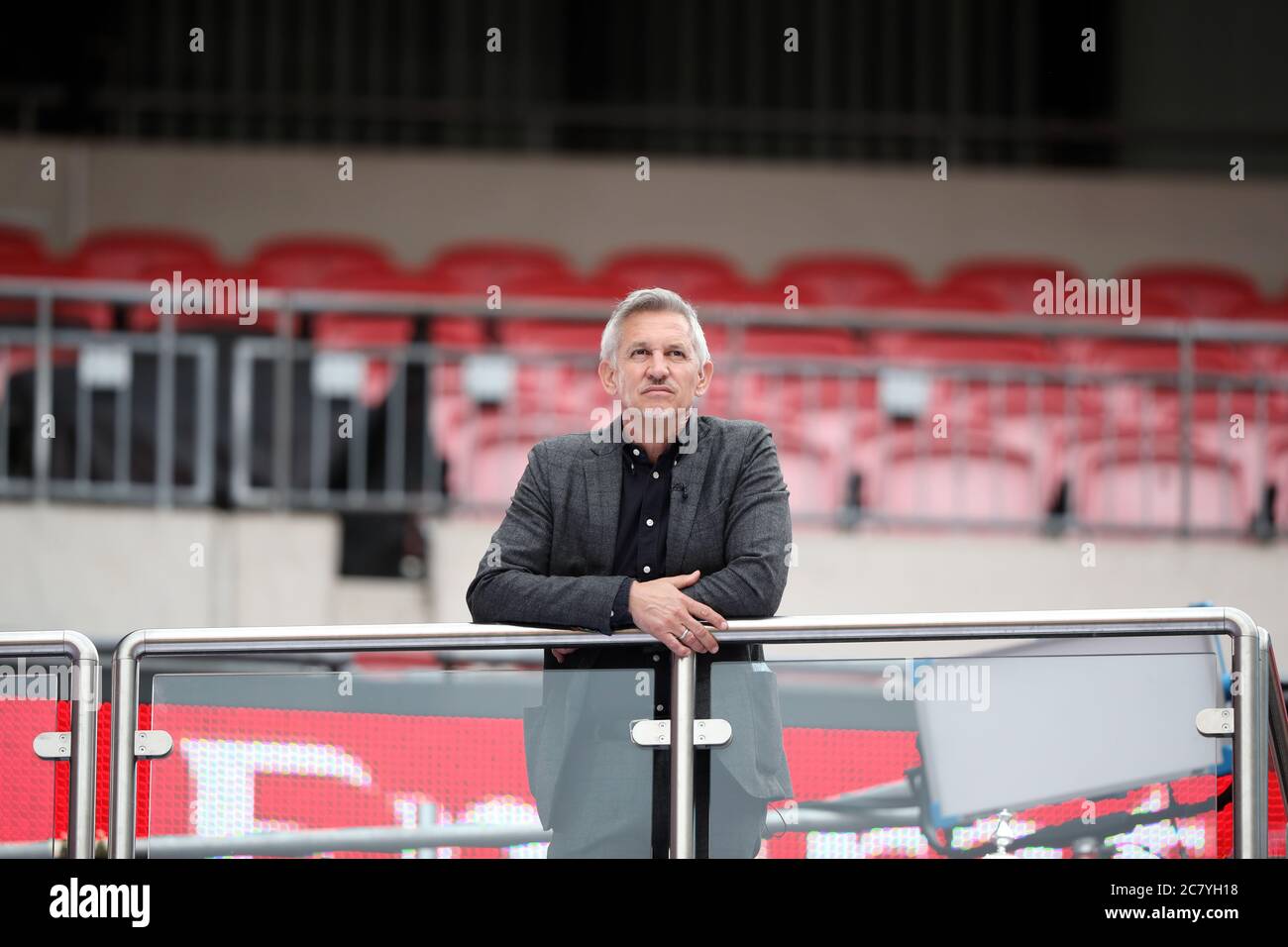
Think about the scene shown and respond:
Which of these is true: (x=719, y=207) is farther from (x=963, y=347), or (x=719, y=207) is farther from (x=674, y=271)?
(x=963, y=347)

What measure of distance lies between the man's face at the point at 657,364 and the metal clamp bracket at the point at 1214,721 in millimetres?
1023

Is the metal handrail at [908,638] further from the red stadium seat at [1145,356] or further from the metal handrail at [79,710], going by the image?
the red stadium seat at [1145,356]

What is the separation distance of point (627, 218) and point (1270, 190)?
11.4ft

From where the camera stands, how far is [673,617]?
275 centimetres

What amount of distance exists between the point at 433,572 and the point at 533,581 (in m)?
Result: 3.39

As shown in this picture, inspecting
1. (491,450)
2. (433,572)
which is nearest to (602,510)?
(433,572)

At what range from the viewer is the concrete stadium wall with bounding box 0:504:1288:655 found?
6004mm

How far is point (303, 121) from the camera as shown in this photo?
9344 mm

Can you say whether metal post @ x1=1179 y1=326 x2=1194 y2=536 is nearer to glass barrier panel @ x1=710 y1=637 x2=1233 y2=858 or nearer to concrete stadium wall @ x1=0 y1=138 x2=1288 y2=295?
concrete stadium wall @ x1=0 y1=138 x2=1288 y2=295

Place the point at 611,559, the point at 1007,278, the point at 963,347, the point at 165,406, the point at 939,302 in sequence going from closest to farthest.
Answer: the point at 611,559 → the point at 165,406 → the point at 963,347 → the point at 939,302 → the point at 1007,278

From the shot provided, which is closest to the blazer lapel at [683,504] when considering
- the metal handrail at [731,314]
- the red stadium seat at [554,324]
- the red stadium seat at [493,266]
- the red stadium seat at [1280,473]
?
the metal handrail at [731,314]

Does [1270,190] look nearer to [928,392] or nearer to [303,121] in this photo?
[928,392]

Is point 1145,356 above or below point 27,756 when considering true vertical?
above

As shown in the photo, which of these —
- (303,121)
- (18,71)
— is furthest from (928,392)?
(18,71)
